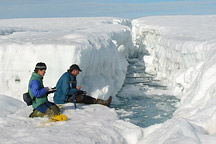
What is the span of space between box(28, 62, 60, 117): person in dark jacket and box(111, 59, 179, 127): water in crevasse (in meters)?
2.84

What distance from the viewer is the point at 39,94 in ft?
14.2

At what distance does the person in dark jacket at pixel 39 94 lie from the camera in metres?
4.32

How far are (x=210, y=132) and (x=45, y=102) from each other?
257cm

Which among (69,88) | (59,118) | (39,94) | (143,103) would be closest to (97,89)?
(143,103)

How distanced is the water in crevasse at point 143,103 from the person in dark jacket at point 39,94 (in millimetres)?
2836

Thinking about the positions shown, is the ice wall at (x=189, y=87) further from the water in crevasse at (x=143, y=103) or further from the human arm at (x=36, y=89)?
the human arm at (x=36, y=89)

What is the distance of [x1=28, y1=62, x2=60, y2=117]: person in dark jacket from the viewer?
4.32 meters

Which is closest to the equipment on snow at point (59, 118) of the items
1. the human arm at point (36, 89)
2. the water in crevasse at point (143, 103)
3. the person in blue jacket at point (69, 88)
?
Result: the human arm at point (36, 89)

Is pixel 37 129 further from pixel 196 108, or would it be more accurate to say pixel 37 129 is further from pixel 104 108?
pixel 196 108

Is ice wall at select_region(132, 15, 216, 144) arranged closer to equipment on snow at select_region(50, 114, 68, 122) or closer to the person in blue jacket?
equipment on snow at select_region(50, 114, 68, 122)

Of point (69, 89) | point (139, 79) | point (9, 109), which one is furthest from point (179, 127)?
point (139, 79)

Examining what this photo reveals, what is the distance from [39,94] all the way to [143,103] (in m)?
5.05

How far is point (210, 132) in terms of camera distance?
3.56m

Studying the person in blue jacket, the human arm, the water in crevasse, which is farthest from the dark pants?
the water in crevasse
